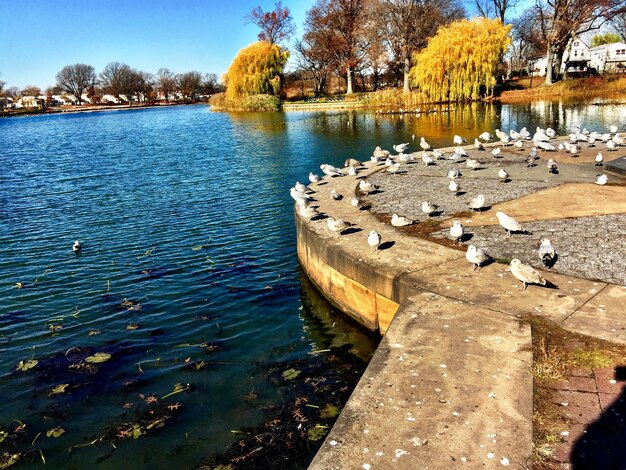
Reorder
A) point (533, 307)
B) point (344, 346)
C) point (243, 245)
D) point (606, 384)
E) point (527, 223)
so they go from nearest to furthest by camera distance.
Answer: point (606, 384) → point (533, 307) → point (344, 346) → point (527, 223) → point (243, 245)

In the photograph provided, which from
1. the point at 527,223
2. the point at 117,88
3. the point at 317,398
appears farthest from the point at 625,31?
the point at 117,88

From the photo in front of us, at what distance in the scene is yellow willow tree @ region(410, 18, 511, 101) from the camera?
1969 inches

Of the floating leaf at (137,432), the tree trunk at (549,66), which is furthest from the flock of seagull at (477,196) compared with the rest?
the tree trunk at (549,66)

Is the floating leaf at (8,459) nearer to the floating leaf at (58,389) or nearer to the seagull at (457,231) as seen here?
the floating leaf at (58,389)

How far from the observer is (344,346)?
8.56m

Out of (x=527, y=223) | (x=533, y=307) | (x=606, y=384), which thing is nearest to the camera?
(x=606, y=384)

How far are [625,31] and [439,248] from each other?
120m

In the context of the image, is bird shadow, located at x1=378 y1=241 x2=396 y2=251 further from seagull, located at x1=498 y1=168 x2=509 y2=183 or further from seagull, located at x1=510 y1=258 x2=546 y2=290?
seagull, located at x1=498 y1=168 x2=509 y2=183

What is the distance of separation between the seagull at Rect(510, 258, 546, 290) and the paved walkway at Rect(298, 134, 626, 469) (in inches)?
5.6

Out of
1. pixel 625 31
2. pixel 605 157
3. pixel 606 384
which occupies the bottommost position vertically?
pixel 606 384

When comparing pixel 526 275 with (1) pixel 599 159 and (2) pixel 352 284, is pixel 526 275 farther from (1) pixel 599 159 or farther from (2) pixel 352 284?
(1) pixel 599 159

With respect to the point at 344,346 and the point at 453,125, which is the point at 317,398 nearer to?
the point at 344,346

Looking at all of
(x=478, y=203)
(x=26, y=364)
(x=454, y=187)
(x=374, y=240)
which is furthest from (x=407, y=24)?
(x=26, y=364)

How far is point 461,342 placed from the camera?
575 centimetres
